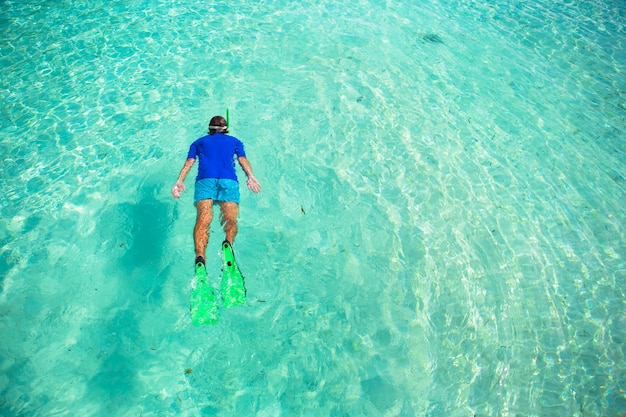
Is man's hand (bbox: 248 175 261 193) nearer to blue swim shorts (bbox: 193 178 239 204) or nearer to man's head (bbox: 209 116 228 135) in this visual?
blue swim shorts (bbox: 193 178 239 204)

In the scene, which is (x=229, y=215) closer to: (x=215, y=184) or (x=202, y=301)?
(x=215, y=184)

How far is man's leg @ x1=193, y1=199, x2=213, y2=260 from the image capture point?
192 inches

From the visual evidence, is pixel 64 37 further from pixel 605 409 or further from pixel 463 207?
pixel 605 409

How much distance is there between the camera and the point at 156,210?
222 inches

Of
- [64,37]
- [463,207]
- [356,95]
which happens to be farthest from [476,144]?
[64,37]

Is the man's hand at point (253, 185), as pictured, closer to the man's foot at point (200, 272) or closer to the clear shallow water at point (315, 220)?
the clear shallow water at point (315, 220)

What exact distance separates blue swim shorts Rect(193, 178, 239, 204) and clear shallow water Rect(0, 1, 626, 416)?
53cm

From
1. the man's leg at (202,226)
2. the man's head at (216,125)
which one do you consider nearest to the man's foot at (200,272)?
the man's leg at (202,226)

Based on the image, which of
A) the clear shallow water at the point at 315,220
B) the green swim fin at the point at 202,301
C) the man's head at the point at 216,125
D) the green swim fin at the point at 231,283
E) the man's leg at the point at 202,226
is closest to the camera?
the clear shallow water at the point at 315,220

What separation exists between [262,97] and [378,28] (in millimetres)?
4578

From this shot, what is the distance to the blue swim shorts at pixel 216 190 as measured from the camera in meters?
5.29

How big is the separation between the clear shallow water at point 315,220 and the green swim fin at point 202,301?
130mm

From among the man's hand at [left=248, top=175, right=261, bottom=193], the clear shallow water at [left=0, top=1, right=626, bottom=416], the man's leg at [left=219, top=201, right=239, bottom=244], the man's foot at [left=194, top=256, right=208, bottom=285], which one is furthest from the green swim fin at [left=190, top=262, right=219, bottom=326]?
the man's hand at [left=248, top=175, right=261, bottom=193]

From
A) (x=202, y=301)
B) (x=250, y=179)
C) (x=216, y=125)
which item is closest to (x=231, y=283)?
(x=202, y=301)
